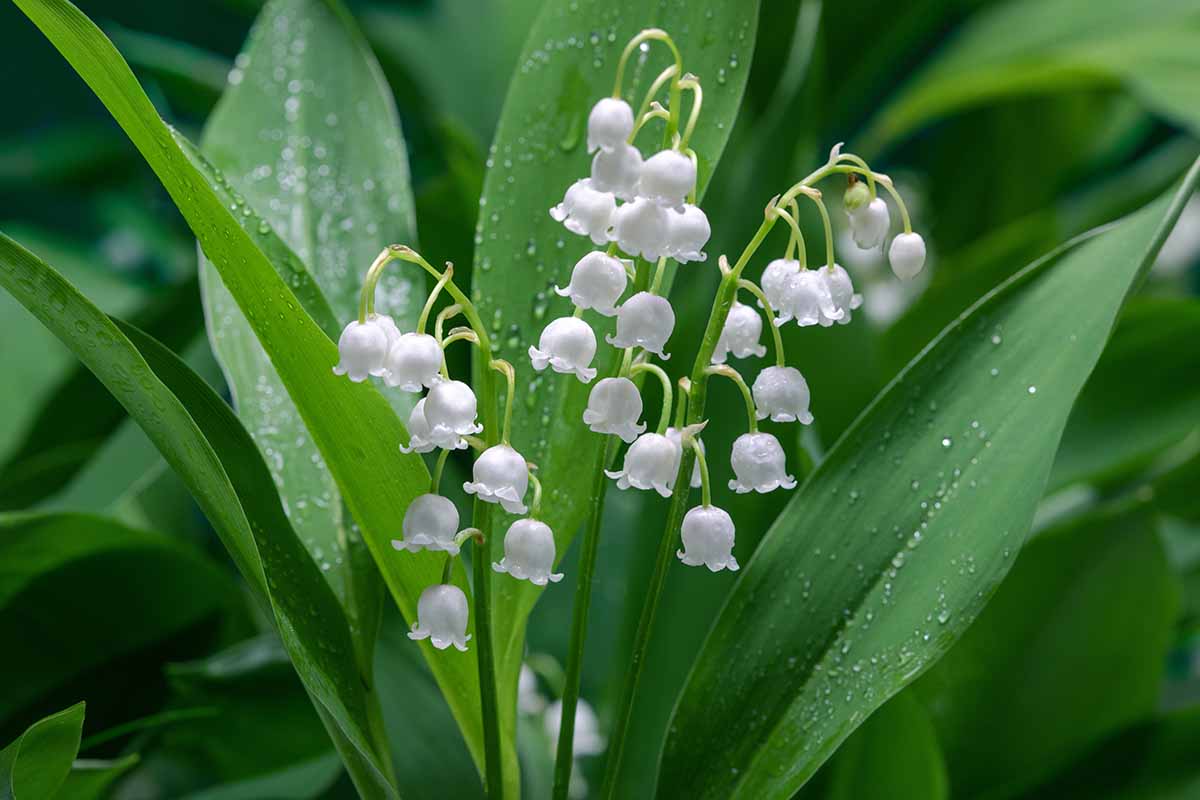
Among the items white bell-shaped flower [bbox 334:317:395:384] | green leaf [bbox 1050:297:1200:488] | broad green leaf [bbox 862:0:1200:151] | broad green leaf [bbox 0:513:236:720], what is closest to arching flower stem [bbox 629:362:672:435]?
white bell-shaped flower [bbox 334:317:395:384]

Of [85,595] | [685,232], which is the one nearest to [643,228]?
[685,232]

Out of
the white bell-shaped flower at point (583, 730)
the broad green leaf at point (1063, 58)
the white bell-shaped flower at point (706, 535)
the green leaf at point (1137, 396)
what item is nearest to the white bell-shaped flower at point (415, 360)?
the white bell-shaped flower at point (706, 535)

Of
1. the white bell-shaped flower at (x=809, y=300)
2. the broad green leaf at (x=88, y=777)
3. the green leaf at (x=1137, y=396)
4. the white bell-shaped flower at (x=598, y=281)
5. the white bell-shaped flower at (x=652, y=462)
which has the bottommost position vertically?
the broad green leaf at (x=88, y=777)

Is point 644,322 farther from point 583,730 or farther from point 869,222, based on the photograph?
point 583,730

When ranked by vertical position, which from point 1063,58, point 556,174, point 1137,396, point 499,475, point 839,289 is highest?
point 1063,58

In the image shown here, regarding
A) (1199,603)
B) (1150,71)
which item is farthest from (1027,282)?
(1150,71)

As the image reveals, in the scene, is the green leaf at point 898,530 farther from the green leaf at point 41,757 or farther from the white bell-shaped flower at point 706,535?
the green leaf at point 41,757

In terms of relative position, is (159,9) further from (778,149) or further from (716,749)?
(716,749)
